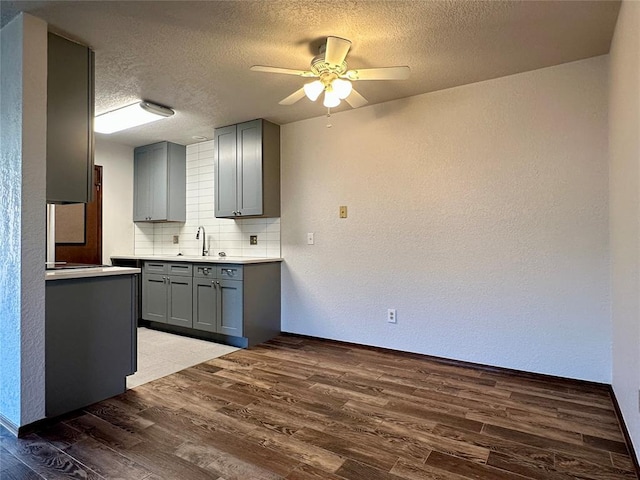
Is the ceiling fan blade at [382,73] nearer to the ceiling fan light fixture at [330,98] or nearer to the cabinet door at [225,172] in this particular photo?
the ceiling fan light fixture at [330,98]

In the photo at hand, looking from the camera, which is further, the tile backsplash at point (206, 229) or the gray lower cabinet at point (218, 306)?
the tile backsplash at point (206, 229)

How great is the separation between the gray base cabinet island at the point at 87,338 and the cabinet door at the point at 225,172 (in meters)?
1.76

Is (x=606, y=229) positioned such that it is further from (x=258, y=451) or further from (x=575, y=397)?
(x=258, y=451)

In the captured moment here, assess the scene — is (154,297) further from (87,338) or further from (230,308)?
(87,338)

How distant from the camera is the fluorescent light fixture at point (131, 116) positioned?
11.2ft

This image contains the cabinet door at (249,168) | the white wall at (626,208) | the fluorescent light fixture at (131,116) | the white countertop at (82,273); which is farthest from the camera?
the cabinet door at (249,168)

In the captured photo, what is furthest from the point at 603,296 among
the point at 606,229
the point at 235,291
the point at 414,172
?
the point at 235,291

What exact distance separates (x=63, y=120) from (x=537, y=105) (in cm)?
333

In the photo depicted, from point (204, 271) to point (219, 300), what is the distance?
37 centimetres

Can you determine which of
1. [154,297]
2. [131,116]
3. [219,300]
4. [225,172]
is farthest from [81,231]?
[219,300]

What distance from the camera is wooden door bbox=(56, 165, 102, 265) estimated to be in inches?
170

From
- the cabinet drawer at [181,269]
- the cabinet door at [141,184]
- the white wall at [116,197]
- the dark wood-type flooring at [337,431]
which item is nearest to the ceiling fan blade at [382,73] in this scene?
the dark wood-type flooring at [337,431]

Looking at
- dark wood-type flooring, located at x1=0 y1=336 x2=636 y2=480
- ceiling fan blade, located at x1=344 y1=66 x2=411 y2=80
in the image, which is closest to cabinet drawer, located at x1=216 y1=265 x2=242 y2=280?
dark wood-type flooring, located at x1=0 y1=336 x2=636 y2=480

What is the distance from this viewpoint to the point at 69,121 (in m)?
2.29
